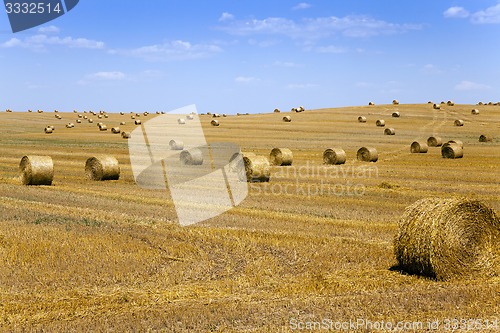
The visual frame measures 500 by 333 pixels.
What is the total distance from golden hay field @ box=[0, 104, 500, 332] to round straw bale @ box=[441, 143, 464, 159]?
882 centimetres

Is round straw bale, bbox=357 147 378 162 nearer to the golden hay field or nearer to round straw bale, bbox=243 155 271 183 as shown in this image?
the golden hay field

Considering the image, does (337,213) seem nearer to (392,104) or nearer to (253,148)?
(253,148)

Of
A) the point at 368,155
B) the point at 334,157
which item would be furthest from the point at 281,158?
the point at 368,155

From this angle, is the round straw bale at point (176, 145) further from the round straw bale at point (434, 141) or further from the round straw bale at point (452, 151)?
the round straw bale at point (434, 141)

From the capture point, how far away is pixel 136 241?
12680mm

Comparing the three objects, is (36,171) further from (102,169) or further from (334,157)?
(334,157)

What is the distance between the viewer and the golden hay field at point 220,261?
8469mm

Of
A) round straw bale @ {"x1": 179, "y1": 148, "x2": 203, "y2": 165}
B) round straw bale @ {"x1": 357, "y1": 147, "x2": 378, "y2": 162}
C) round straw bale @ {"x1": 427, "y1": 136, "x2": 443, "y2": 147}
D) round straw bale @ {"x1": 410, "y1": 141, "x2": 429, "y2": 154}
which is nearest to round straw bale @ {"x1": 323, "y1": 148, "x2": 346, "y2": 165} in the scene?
round straw bale @ {"x1": 357, "y1": 147, "x2": 378, "y2": 162}

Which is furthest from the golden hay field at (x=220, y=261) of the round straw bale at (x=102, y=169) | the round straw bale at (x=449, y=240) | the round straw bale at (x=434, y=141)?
the round straw bale at (x=434, y=141)

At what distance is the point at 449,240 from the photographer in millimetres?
10812

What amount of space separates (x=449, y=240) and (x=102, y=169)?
17443 millimetres

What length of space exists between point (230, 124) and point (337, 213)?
5208 centimetres

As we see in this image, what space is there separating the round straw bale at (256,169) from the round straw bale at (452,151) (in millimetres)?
14363

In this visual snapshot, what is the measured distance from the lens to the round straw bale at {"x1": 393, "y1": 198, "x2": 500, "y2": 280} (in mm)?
10695
